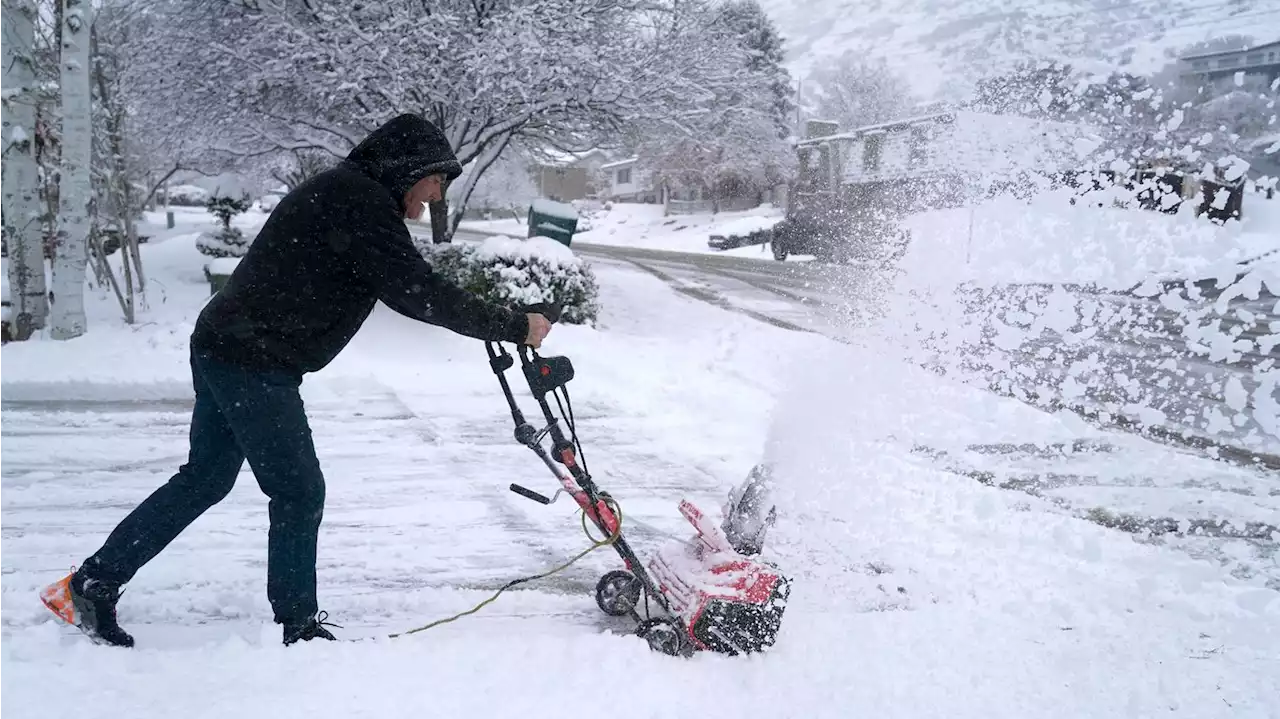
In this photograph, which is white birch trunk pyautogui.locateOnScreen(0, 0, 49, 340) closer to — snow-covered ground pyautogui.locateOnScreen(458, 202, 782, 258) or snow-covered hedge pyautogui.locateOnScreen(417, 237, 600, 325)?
snow-covered hedge pyautogui.locateOnScreen(417, 237, 600, 325)

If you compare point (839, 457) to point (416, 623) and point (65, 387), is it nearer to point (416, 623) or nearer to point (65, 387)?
point (416, 623)

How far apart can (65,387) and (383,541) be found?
13.3 feet

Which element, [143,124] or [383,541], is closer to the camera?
[383,541]

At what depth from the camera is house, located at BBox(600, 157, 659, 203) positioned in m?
54.0

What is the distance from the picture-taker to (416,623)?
10.5 ft

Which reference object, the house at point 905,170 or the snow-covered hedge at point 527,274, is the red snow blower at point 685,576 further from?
the house at point 905,170

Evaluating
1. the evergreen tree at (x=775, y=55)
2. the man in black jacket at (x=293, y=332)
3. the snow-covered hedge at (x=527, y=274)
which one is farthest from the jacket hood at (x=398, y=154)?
the evergreen tree at (x=775, y=55)

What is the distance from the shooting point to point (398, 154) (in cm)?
267

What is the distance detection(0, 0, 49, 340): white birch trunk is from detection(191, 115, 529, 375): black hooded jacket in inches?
294

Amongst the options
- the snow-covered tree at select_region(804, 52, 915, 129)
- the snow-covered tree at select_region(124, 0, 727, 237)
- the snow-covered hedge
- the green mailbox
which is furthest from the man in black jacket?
the snow-covered tree at select_region(804, 52, 915, 129)

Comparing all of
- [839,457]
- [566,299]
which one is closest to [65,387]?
[566,299]

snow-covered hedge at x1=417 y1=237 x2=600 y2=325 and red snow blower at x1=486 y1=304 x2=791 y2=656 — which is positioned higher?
snow-covered hedge at x1=417 y1=237 x2=600 y2=325

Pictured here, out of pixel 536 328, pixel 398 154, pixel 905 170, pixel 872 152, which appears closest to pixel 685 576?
pixel 536 328

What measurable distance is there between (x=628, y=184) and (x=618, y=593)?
188 feet
